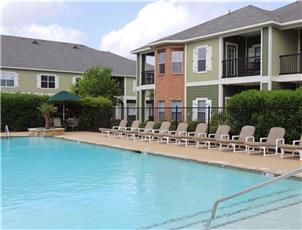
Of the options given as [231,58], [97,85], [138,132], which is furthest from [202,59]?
[97,85]

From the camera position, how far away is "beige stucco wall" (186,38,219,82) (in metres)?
22.8

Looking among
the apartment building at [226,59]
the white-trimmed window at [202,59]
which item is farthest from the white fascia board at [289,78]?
the white-trimmed window at [202,59]

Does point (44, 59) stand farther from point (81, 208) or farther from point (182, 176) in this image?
point (81, 208)

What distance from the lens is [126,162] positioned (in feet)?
44.7

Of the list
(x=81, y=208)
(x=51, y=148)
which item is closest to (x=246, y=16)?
(x=51, y=148)

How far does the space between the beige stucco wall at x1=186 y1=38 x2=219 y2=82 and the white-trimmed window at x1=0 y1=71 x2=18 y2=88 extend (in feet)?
58.5

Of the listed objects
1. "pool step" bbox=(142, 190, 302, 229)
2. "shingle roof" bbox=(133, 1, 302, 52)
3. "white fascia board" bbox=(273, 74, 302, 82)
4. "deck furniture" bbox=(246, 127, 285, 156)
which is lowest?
"pool step" bbox=(142, 190, 302, 229)

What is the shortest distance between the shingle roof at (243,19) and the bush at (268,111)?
19.2 ft

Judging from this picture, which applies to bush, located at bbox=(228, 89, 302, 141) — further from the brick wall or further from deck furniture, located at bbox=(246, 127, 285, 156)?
the brick wall

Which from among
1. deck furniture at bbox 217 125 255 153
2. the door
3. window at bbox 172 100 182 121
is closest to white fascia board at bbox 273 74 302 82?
the door

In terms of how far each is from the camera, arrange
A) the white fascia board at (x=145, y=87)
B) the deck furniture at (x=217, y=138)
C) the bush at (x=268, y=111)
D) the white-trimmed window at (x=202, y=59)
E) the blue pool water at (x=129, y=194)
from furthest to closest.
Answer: the white fascia board at (x=145, y=87) → the white-trimmed window at (x=202, y=59) → the deck furniture at (x=217, y=138) → the bush at (x=268, y=111) → the blue pool water at (x=129, y=194)

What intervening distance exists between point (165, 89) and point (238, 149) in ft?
34.5

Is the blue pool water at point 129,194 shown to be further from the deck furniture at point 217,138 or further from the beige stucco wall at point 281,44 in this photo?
the beige stucco wall at point 281,44

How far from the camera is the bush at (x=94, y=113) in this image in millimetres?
26734
